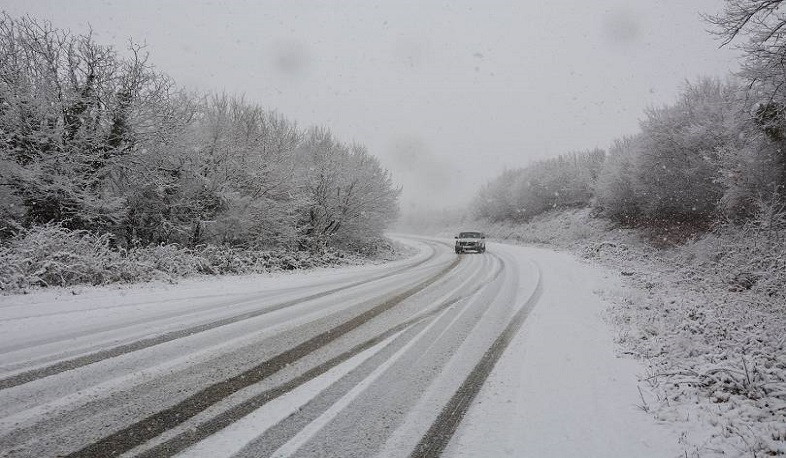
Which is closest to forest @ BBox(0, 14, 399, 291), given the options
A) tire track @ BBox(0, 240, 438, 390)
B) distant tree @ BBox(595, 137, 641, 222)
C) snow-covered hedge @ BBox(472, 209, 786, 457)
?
tire track @ BBox(0, 240, 438, 390)

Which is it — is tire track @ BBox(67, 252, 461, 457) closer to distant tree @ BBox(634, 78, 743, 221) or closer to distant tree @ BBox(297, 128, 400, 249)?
distant tree @ BBox(297, 128, 400, 249)

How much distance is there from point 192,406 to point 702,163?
81.0 feet

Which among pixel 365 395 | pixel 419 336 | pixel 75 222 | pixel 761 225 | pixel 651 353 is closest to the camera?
pixel 365 395

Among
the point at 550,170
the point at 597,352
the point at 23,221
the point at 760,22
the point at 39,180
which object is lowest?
the point at 597,352

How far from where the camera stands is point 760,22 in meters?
9.20

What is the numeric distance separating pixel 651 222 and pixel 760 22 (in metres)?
18.3

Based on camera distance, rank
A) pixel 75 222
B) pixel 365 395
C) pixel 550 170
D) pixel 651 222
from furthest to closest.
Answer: pixel 550 170 → pixel 651 222 → pixel 75 222 → pixel 365 395

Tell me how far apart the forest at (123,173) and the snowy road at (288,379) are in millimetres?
2990

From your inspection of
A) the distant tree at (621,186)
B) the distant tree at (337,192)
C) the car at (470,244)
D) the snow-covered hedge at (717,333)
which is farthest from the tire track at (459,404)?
the distant tree at (621,186)

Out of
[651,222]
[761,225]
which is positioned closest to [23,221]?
[761,225]

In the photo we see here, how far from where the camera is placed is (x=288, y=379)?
440cm

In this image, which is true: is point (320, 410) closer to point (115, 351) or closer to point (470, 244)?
point (115, 351)

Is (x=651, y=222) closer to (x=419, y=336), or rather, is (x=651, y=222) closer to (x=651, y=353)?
(x=651, y=353)

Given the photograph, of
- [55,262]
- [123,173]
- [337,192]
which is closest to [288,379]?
[55,262]
